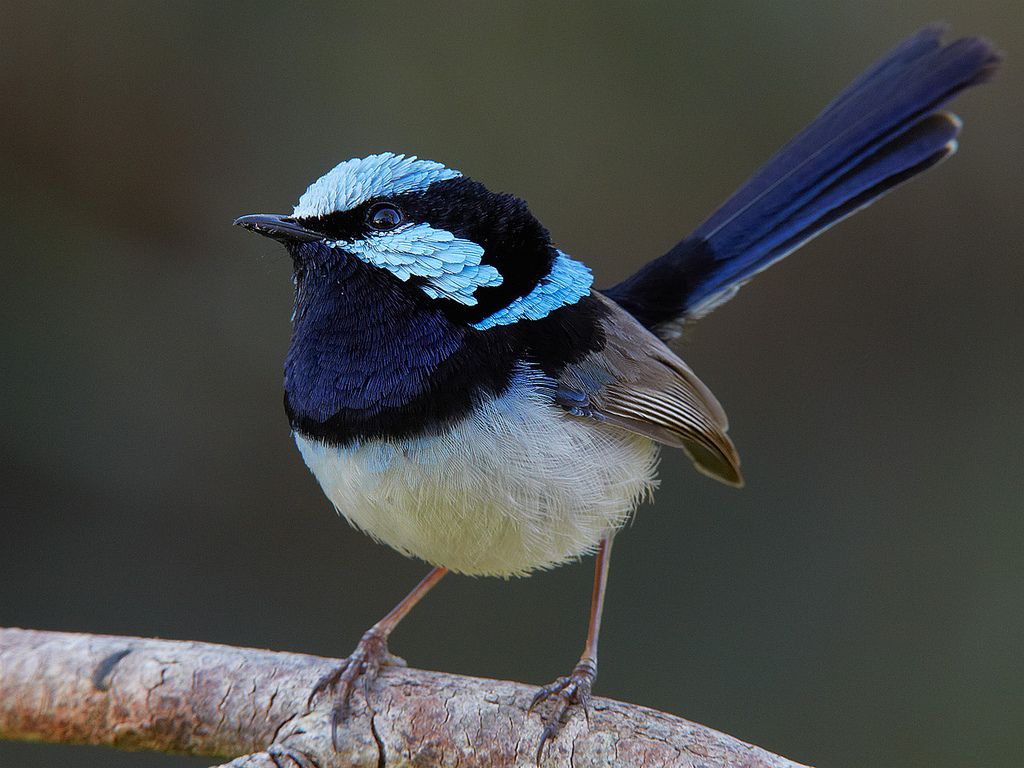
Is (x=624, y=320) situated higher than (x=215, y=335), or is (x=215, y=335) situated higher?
(x=215, y=335)

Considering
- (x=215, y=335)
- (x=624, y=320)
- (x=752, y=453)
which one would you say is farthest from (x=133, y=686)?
(x=752, y=453)

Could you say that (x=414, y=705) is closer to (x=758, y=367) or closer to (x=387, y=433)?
(x=387, y=433)

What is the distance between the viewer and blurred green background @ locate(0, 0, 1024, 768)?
5.01 m

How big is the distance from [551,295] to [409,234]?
419 mm

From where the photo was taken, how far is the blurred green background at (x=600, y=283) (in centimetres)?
501

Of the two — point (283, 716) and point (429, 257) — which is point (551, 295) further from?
point (283, 716)

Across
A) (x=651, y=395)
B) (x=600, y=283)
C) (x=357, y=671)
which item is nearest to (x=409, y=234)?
(x=651, y=395)

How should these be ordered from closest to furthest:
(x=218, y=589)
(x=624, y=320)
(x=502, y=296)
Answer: (x=502, y=296), (x=624, y=320), (x=218, y=589)

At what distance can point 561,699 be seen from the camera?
294cm

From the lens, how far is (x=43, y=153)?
543 centimetres

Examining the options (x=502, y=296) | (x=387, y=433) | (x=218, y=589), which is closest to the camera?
(x=387, y=433)

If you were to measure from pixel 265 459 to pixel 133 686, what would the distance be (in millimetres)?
2322

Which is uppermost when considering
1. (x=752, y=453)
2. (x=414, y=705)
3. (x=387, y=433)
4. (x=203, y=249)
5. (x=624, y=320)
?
(x=203, y=249)

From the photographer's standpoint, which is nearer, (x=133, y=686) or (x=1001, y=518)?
(x=133, y=686)
